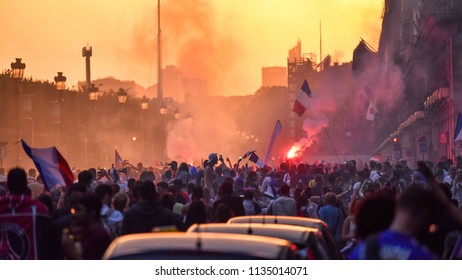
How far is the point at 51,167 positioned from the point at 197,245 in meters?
8.80

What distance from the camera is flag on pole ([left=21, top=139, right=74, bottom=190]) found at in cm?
1591

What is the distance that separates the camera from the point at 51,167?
16062mm

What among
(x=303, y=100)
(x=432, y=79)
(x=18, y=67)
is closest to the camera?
(x=18, y=67)

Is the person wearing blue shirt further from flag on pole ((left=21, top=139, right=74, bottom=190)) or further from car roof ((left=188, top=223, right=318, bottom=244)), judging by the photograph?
flag on pole ((left=21, top=139, right=74, bottom=190))

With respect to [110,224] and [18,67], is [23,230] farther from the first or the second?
[18,67]

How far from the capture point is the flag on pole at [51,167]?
15914 mm

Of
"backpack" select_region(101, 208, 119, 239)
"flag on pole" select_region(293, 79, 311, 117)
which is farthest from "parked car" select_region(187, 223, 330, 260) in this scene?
"flag on pole" select_region(293, 79, 311, 117)

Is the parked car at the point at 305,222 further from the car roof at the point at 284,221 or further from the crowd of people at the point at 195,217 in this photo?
the crowd of people at the point at 195,217

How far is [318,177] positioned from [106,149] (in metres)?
64.5

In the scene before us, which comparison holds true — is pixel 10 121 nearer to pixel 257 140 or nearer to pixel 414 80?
pixel 414 80

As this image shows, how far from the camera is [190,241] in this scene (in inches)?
299

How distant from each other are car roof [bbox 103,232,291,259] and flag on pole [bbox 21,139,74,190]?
8195 millimetres

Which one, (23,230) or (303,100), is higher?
(303,100)

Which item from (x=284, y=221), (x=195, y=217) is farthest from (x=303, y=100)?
(x=284, y=221)
